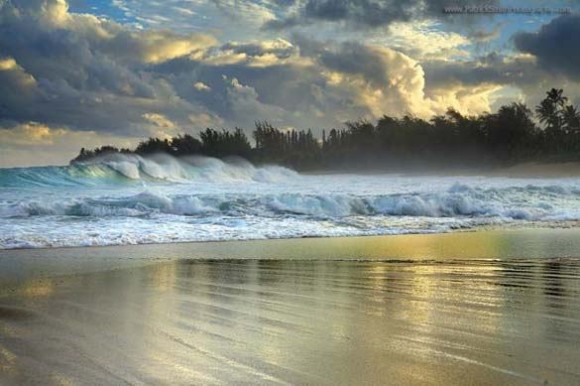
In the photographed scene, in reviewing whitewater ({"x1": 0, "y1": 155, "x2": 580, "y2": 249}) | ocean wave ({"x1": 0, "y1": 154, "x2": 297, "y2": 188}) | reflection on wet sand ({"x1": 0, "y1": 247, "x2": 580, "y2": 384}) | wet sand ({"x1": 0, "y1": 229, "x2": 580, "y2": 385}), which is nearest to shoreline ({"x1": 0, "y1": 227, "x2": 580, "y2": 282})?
wet sand ({"x1": 0, "y1": 229, "x2": 580, "y2": 385})

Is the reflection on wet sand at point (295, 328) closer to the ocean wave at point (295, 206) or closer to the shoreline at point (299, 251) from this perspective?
the shoreline at point (299, 251)

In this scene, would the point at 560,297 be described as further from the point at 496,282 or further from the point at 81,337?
the point at 81,337

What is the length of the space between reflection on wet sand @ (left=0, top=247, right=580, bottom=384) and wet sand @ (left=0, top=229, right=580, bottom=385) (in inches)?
0.5

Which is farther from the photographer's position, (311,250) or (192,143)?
(192,143)

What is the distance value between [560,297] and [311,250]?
5.35 m

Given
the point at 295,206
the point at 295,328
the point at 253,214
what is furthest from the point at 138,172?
the point at 295,328

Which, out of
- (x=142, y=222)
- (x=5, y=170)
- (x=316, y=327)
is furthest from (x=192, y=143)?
(x=316, y=327)

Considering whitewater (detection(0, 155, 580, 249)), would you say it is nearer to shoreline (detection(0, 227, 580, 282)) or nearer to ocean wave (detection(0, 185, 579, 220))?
ocean wave (detection(0, 185, 579, 220))

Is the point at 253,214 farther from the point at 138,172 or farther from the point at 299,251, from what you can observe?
the point at 138,172

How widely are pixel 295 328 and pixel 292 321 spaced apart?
25 cm

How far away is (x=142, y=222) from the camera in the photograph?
48.4ft

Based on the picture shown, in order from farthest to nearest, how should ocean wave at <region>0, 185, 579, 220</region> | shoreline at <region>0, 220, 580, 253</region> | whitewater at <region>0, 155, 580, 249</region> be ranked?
ocean wave at <region>0, 185, 579, 220</region>, whitewater at <region>0, 155, 580, 249</region>, shoreline at <region>0, 220, 580, 253</region>

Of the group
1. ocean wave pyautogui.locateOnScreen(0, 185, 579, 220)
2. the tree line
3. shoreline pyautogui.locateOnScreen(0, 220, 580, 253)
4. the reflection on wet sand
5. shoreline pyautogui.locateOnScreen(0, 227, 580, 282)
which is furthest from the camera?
the tree line

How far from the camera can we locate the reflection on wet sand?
291cm
